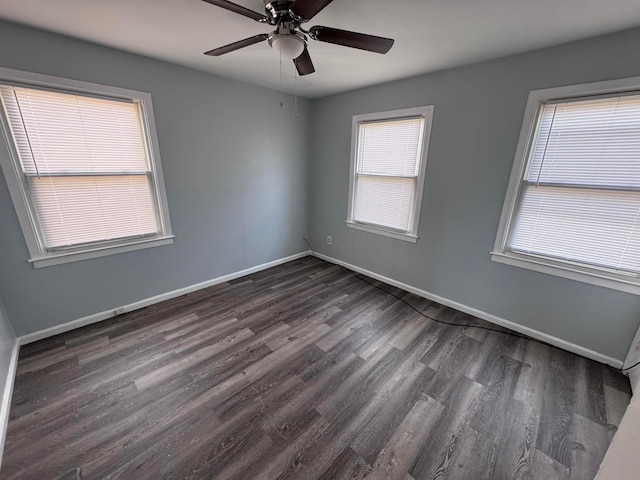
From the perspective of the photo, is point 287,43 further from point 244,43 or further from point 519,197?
point 519,197

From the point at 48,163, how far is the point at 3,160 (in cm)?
23

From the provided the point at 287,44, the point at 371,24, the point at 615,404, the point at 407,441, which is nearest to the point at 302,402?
the point at 407,441

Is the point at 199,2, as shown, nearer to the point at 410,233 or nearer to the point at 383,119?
the point at 383,119

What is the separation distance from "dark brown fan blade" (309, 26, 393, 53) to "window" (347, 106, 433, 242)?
145 cm

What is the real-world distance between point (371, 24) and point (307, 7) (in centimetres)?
78

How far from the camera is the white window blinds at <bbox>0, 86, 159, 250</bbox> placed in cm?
198

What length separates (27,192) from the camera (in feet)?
6.61

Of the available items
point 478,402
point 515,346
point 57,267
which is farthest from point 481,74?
point 57,267

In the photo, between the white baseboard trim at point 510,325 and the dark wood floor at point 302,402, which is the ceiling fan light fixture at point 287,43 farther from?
the white baseboard trim at point 510,325

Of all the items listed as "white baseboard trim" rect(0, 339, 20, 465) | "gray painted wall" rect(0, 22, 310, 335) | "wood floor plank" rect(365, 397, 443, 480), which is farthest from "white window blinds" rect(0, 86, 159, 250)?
"wood floor plank" rect(365, 397, 443, 480)

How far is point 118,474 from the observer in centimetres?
129

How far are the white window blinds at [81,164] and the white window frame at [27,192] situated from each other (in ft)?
0.13

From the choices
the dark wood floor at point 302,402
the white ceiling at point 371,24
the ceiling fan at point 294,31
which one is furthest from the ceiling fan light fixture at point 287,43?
the dark wood floor at point 302,402

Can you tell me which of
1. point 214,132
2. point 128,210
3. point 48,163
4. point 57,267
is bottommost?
point 57,267
